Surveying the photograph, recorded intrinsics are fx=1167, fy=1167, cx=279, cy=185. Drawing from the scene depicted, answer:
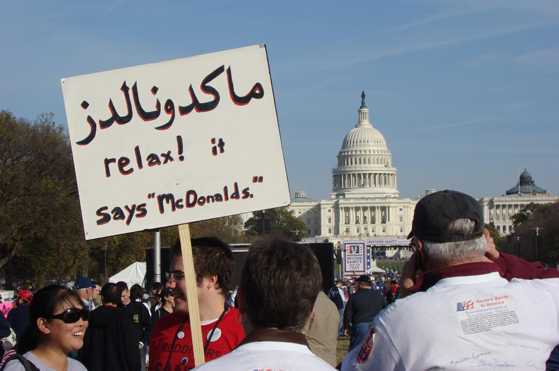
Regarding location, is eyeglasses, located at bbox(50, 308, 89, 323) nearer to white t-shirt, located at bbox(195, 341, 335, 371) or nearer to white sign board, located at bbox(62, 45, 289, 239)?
white sign board, located at bbox(62, 45, 289, 239)

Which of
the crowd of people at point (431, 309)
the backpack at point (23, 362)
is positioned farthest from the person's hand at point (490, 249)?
the backpack at point (23, 362)

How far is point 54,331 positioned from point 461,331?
7.23ft

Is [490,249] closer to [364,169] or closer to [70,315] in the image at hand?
[70,315]

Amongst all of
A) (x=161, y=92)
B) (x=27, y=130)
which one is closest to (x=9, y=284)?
(x=27, y=130)

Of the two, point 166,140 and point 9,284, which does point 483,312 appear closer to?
point 166,140

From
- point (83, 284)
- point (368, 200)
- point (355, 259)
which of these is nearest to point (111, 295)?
point (83, 284)

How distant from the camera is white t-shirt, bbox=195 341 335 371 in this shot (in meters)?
3.17

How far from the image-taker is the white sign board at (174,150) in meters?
5.14

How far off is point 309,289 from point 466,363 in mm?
564

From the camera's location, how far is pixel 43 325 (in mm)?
5188

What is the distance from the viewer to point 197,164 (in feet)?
16.9

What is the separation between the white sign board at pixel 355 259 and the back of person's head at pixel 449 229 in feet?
106

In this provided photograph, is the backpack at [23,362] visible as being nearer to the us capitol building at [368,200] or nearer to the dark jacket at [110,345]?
the dark jacket at [110,345]

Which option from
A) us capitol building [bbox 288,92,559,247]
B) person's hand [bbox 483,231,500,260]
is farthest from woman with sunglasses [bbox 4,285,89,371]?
us capitol building [bbox 288,92,559,247]
